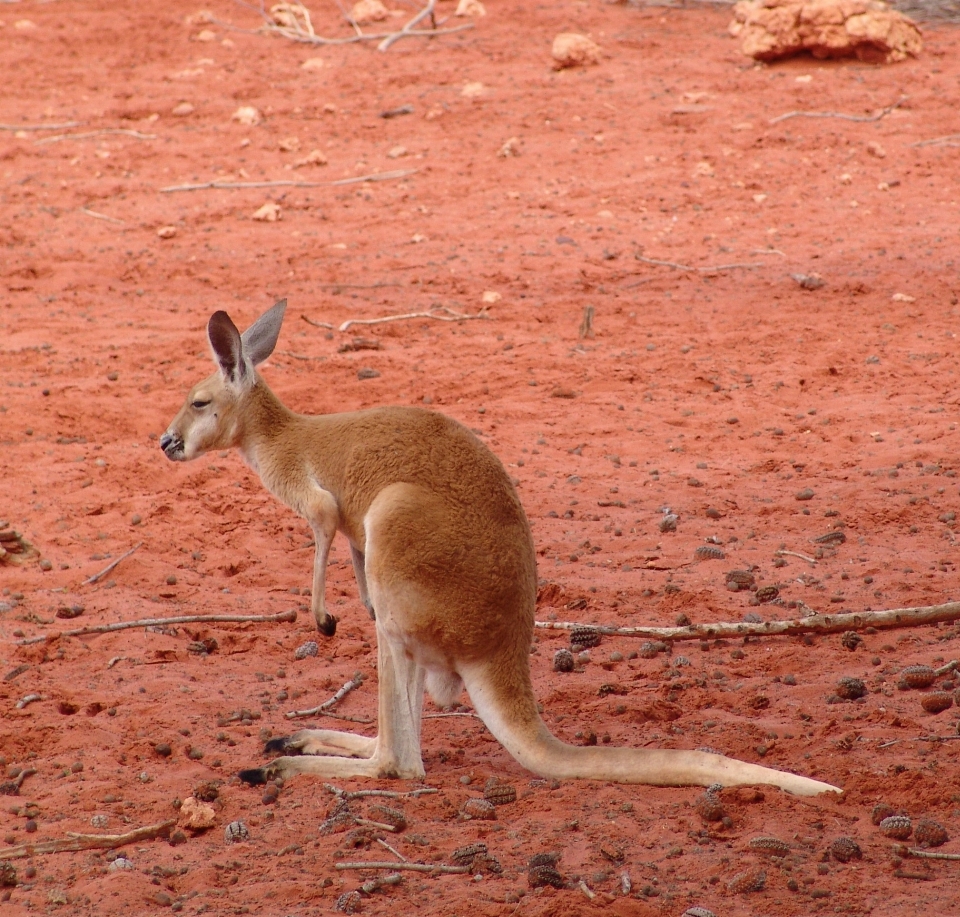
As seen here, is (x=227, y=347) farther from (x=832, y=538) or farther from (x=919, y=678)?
(x=832, y=538)

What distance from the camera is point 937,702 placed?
12.8 feet

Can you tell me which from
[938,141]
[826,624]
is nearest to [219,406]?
[826,624]

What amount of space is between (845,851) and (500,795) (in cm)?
98

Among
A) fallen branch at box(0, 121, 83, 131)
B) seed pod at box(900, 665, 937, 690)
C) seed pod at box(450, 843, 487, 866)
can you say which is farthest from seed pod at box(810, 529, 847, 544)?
fallen branch at box(0, 121, 83, 131)

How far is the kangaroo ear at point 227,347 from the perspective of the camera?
14.6 ft

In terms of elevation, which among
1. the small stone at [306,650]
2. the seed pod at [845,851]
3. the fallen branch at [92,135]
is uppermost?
the seed pod at [845,851]

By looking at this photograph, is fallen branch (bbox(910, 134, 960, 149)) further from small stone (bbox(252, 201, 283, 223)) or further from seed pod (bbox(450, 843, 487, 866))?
seed pod (bbox(450, 843, 487, 866))

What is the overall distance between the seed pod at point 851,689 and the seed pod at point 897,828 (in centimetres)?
92

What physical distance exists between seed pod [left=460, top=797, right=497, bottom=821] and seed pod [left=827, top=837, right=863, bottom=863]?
3.00 feet

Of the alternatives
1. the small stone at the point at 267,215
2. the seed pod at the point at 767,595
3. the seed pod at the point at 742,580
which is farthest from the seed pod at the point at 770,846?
the small stone at the point at 267,215

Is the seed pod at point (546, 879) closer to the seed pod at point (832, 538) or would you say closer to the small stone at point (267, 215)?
the seed pod at point (832, 538)

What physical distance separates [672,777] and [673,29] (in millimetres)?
12643

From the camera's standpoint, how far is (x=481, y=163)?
11.7 m

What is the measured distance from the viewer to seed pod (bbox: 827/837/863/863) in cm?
305
